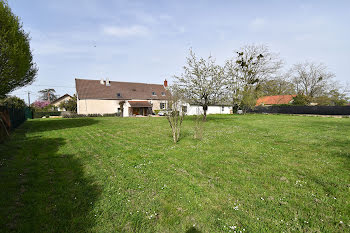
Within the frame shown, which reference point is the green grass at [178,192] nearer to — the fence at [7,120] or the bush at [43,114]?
Result: the fence at [7,120]

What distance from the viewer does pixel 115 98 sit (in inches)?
1634

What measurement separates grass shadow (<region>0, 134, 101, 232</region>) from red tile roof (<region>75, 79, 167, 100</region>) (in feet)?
119

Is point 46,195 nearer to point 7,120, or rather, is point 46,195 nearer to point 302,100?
point 7,120

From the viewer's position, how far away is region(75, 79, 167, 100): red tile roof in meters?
39.7

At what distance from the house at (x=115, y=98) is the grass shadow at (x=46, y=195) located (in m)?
35.1

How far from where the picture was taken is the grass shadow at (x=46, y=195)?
3.04 metres

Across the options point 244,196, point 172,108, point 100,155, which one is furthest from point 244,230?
point 172,108

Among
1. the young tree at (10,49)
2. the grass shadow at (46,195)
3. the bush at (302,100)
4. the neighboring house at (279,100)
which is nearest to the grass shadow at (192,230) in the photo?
the grass shadow at (46,195)

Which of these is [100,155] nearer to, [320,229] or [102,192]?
[102,192]

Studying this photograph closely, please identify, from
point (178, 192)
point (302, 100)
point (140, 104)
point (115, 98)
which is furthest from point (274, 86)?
point (178, 192)

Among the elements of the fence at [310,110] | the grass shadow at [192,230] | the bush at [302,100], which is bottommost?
the grass shadow at [192,230]

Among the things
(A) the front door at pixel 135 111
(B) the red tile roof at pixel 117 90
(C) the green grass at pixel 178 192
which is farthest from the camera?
(A) the front door at pixel 135 111

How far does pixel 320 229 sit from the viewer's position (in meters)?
2.81

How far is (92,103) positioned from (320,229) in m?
42.5
